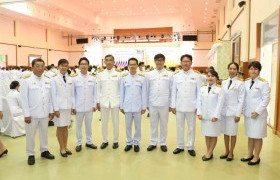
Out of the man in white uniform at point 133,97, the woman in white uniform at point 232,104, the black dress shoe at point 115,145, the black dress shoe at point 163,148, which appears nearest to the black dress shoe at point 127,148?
the man in white uniform at point 133,97

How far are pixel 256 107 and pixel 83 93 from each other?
111 inches

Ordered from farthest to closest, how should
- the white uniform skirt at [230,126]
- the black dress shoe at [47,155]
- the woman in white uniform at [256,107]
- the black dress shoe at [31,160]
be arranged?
the black dress shoe at [47,155]
the white uniform skirt at [230,126]
the black dress shoe at [31,160]
the woman in white uniform at [256,107]

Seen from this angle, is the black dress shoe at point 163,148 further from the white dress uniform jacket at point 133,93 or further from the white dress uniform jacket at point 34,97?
the white dress uniform jacket at point 34,97

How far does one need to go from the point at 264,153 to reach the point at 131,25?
2316cm

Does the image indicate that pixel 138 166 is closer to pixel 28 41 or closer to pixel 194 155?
pixel 194 155

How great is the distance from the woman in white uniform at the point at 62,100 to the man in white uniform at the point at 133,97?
0.94m

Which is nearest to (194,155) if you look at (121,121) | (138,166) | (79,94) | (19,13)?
(138,166)

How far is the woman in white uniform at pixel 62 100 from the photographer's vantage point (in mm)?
4301

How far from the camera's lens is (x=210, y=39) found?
952 inches

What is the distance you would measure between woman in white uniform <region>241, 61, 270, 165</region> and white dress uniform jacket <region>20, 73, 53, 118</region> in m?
3.09

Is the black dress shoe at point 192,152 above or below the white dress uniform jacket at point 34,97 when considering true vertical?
below

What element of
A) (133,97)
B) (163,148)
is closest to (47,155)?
(133,97)

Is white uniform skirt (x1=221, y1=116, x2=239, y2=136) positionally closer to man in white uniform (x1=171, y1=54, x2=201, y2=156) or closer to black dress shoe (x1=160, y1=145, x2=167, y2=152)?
man in white uniform (x1=171, y1=54, x2=201, y2=156)

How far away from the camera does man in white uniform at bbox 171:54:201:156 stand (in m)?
4.50
